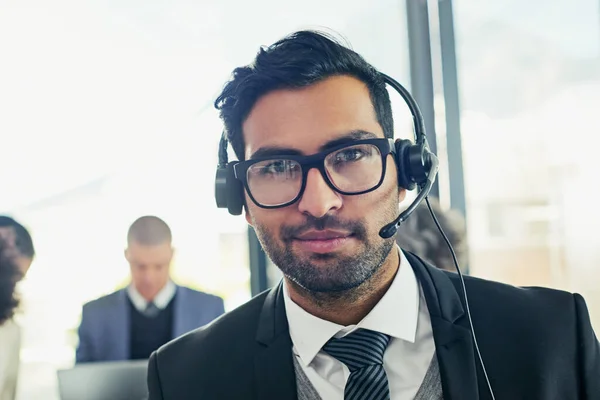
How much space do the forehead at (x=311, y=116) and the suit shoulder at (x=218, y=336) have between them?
0.31 metres

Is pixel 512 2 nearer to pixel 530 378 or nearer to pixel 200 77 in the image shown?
pixel 200 77

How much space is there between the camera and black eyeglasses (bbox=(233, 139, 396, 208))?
2.90 ft

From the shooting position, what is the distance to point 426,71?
7.10ft

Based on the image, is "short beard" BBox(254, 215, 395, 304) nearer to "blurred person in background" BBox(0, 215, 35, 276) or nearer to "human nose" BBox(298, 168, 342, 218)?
"human nose" BBox(298, 168, 342, 218)

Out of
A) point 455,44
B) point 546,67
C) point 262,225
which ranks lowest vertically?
point 262,225

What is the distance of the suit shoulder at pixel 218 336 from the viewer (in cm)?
100

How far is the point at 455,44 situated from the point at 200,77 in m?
1.01

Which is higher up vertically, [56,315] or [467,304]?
[467,304]

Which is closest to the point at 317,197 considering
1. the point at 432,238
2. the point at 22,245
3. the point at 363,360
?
the point at 363,360

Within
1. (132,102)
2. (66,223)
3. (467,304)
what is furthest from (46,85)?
(467,304)

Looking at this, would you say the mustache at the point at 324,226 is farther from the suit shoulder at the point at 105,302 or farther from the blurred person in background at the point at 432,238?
the suit shoulder at the point at 105,302

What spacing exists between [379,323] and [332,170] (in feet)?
0.88

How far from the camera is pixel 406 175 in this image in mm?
944

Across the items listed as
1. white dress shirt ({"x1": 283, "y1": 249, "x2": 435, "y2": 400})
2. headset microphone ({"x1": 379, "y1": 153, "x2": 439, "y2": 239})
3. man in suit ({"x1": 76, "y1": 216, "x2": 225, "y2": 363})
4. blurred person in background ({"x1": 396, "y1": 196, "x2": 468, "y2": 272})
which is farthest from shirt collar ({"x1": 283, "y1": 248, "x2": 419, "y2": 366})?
man in suit ({"x1": 76, "y1": 216, "x2": 225, "y2": 363})
